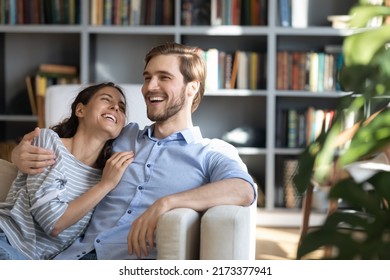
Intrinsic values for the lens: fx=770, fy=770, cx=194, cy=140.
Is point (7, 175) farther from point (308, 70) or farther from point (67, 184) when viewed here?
point (308, 70)

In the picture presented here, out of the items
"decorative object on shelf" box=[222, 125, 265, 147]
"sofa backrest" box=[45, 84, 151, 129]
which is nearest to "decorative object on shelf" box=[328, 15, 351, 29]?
"decorative object on shelf" box=[222, 125, 265, 147]

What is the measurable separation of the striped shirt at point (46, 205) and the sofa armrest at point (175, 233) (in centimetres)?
22

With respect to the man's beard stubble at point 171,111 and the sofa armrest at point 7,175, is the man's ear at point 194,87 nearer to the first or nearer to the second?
the man's beard stubble at point 171,111

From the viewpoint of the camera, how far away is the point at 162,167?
1497 mm

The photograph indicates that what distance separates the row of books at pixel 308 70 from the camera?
135 inches

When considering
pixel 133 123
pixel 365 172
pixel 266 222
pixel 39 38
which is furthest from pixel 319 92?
pixel 133 123

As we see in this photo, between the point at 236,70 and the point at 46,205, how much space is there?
2137 mm

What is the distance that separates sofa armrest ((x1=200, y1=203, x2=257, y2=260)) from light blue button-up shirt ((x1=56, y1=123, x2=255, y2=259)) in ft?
0.38

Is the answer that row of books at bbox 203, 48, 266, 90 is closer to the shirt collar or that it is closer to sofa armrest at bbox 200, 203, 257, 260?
the shirt collar

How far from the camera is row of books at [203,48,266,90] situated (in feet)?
11.4

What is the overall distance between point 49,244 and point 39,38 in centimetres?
232

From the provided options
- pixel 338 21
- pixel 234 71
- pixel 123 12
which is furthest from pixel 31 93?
pixel 338 21

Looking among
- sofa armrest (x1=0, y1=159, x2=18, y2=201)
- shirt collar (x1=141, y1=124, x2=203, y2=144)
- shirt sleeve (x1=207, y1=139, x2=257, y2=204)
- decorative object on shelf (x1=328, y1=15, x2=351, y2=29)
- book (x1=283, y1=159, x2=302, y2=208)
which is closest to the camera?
shirt sleeve (x1=207, y1=139, x2=257, y2=204)

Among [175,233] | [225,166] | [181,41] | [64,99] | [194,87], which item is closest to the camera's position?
[175,233]
